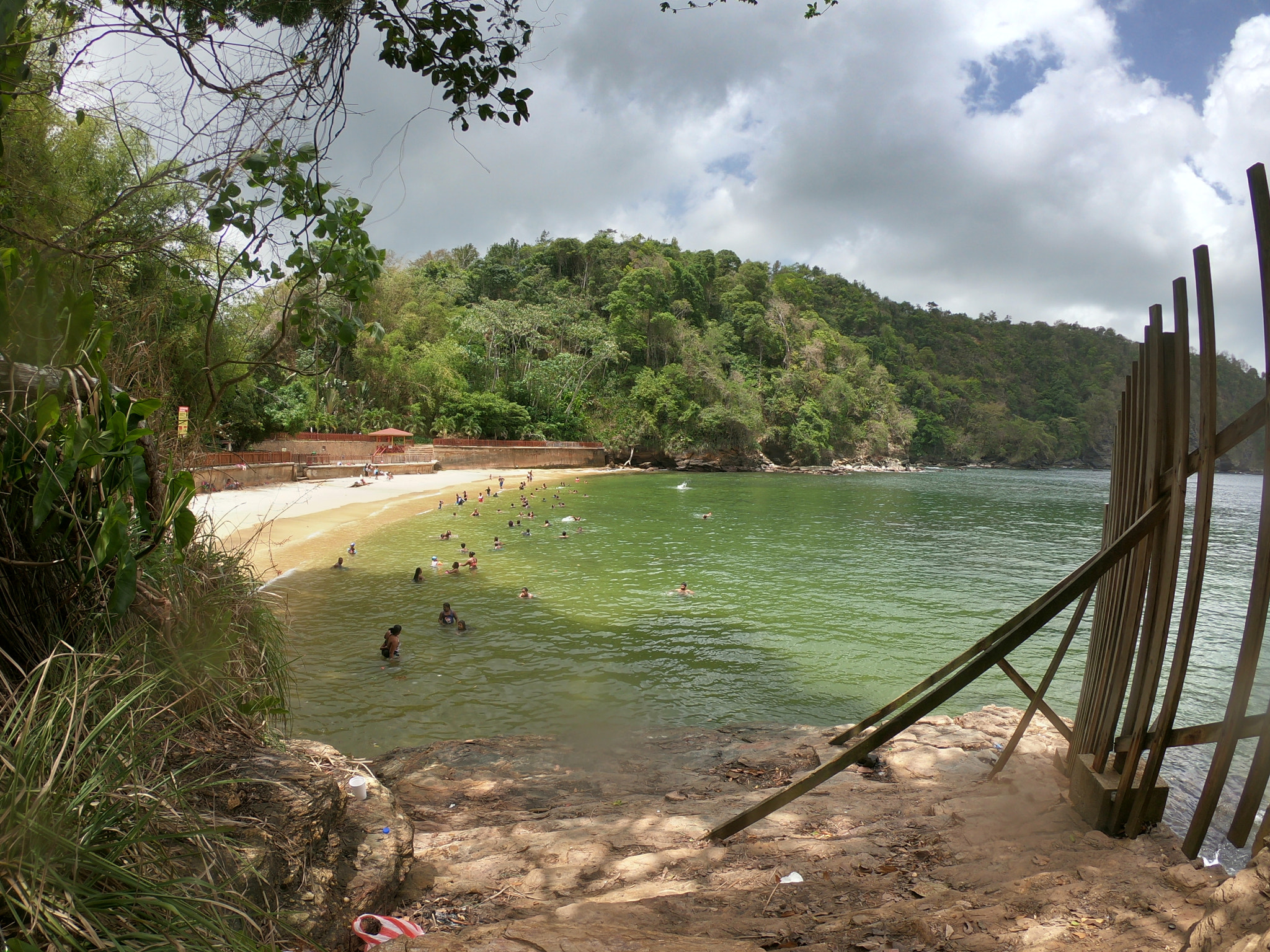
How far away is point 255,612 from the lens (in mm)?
3295

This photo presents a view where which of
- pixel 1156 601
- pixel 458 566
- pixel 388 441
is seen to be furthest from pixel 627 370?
pixel 1156 601

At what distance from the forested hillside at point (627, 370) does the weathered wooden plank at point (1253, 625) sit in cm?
3433

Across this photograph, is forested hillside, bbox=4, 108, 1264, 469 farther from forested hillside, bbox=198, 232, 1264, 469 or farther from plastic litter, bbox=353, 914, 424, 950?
plastic litter, bbox=353, 914, 424, 950

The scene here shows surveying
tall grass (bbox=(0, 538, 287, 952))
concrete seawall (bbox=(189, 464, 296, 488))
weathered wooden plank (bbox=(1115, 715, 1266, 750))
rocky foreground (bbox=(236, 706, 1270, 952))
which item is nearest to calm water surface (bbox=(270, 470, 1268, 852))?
rocky foreground (bbox=(236, 706, 1270, 952))

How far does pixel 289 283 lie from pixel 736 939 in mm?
3727

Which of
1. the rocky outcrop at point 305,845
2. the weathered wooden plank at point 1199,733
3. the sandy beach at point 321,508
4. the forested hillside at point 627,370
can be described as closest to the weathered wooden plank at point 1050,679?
the weathered wooden plank at point 1199,733

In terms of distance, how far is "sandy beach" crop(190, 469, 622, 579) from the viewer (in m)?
15.5

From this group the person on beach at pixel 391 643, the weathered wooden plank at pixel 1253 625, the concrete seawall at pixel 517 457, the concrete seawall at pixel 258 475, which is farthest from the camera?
the concrete seawall at pixel 517 457

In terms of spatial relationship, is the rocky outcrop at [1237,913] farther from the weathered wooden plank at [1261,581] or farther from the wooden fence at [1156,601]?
the weathered wooden plank at [1261,581]

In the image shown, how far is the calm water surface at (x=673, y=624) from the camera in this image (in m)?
7.81

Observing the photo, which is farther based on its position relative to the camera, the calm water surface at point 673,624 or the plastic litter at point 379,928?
the calm water surface at point 673,624

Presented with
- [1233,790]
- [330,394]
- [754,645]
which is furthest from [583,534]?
[330,394]

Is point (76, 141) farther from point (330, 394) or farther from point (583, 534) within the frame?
point (330, 394)

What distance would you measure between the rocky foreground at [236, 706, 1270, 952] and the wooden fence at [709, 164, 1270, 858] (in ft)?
0.99
